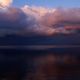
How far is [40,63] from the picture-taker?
266cm

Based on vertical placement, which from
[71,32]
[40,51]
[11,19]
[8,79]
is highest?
[11,19]

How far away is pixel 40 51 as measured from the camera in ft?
8.54

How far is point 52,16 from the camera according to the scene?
2.50 meters

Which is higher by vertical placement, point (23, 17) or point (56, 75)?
point (23, 17)

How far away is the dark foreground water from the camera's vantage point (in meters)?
2.59

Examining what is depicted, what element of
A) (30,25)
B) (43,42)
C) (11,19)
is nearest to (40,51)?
(43,42)

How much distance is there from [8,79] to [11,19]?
70cm

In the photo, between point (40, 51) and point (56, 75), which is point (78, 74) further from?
point (40, 51)

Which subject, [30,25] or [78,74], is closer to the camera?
[30,25]

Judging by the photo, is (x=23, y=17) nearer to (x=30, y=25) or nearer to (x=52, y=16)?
(x=30, y=25)

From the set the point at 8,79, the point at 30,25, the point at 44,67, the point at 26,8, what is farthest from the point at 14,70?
the point at 26,8

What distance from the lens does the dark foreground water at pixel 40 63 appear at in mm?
2590

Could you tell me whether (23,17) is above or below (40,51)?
above

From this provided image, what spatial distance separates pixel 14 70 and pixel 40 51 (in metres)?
0.37
